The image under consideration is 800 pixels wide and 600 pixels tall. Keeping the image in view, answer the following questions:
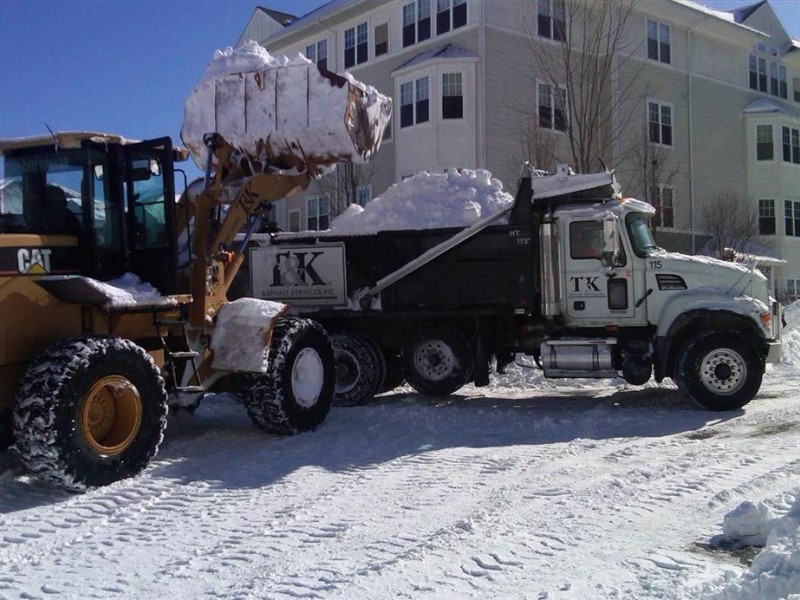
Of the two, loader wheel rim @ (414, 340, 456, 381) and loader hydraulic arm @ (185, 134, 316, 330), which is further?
loader wheel rim @ (414, 340, 456, 381)

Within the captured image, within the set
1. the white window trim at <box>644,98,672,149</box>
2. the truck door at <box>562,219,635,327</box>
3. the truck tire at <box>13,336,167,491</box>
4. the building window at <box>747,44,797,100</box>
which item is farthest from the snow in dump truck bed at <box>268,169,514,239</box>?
the building window at <box>747,44,797,100</box>

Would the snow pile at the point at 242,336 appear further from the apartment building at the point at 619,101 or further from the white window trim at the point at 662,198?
the white window trim at the point at 662,198

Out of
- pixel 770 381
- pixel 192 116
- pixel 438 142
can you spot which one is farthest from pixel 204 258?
pixel 438 142

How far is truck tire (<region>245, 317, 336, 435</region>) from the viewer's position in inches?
340

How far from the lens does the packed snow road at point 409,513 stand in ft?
15.4

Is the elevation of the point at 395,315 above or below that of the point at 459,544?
above

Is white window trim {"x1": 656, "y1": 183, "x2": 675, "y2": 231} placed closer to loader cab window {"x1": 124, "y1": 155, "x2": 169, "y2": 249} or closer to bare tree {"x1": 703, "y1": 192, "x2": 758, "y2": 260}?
bare tree {"x1": 703, "y1": 192, "x2": 758, "y2": 260}

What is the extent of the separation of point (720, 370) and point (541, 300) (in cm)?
248

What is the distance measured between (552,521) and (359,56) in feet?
79.4

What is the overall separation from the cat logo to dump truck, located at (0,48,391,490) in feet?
0.04

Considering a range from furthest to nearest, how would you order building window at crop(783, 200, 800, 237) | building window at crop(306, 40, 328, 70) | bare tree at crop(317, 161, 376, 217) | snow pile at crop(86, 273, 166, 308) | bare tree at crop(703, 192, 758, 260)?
building window at crop(783, 200, 800, 237)
bare tree at crop(703, 192, 758, 260)
building window at crop(306, 40, 328, 70)
bare tree at crop(317, 161, 376, 217)
snow pile at crop(86, 273, 166, 308)

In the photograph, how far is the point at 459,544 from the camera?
528 centimetres

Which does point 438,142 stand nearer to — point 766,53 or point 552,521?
point 766,53

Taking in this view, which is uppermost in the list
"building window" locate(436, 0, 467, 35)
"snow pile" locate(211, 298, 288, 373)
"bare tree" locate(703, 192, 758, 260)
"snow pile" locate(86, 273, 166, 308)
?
"building window" locate(436, 0, 467, 35)
